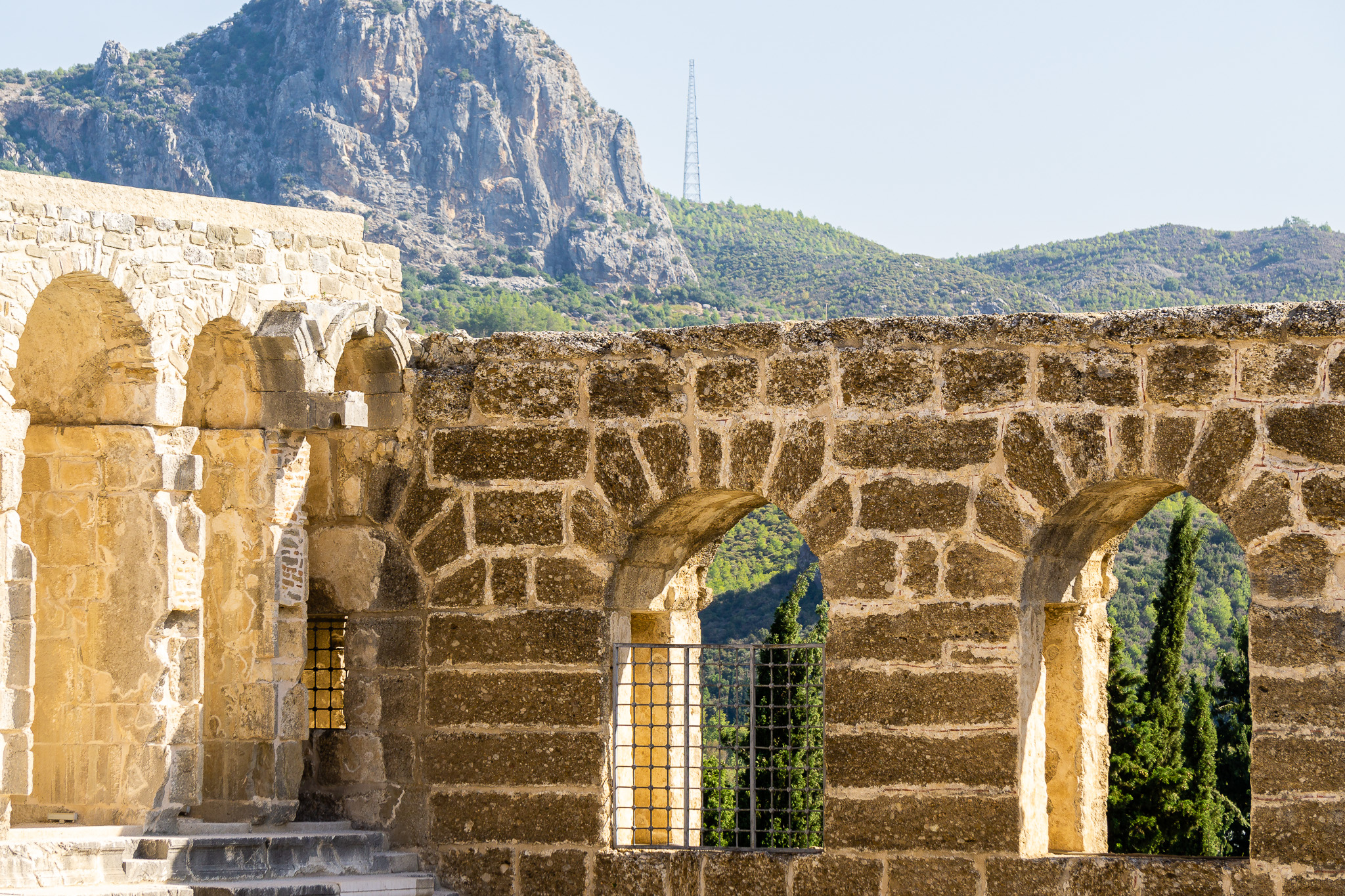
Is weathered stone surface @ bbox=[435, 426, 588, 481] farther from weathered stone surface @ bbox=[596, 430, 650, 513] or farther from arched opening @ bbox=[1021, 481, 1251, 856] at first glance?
arched opening @ bbox=[1021, 481, 1251, 856]

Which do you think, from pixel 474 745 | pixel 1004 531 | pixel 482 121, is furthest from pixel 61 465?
pixel 482 121

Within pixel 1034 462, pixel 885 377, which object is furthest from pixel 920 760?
pixel 885 377

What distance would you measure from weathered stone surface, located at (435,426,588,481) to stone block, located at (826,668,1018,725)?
1.40m

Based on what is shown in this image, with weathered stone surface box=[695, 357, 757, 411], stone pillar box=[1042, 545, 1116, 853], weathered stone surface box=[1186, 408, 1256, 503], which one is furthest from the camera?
stone pillar box=[1042, 545, 1116, 853]

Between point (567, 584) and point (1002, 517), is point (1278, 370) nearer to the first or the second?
point (1002, 517)

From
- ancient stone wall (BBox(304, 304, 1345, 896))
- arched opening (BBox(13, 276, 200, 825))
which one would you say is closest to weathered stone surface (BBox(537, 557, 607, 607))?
ancient stone wall (BBox(304, 304, 1345, 896))

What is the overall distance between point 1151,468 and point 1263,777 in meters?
1.16

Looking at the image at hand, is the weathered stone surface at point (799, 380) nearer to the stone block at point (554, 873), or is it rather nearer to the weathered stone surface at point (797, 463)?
the weathered stone surface at point (797, 463)

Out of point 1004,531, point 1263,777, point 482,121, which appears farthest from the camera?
point 482,121

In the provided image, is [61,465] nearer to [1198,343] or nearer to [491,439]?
[491,439]

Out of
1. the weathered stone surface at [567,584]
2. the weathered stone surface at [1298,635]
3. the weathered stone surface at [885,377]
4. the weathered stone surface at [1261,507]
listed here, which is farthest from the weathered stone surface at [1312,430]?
the weathered stone surface at [567,584]

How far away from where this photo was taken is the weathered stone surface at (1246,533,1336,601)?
5.97 meters

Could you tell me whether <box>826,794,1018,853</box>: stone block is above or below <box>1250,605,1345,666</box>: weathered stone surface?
below

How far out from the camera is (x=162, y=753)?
6.63 metres
